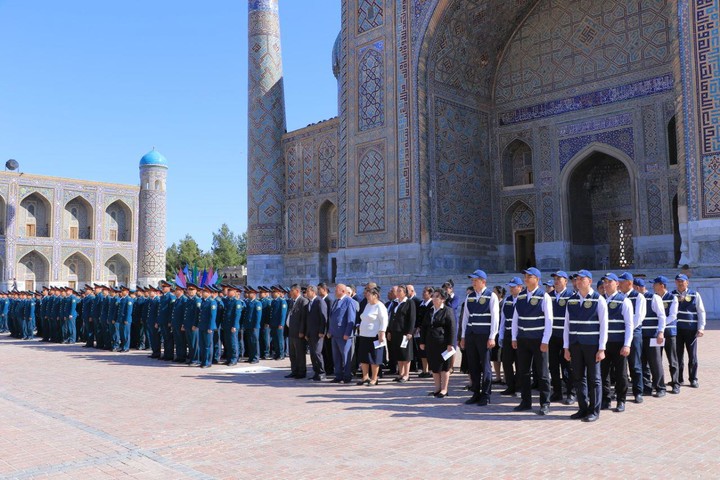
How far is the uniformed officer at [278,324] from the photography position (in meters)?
10.7

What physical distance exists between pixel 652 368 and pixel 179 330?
707 centimetres

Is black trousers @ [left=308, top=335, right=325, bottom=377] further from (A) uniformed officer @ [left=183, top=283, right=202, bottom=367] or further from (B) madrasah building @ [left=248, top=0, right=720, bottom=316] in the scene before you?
(B) madrasah building @ [left=248, top=0, right=720, bottom=316]

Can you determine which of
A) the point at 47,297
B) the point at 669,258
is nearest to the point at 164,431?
the point at 47,297

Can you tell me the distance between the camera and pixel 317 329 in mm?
8664

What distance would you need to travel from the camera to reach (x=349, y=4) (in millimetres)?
19938

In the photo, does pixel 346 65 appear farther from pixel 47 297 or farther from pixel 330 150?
pixel 47 297

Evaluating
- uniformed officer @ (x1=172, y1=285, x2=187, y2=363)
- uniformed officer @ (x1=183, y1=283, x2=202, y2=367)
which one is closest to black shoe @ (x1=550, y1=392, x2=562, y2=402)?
uniformed officer @ (x1=183, y1=283, x2=202, y2=367)

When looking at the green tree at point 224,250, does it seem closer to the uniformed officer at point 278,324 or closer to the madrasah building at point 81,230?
the madrasah building at point 81,230

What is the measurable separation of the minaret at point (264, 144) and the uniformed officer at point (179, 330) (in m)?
12.8

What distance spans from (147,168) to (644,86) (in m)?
27.2

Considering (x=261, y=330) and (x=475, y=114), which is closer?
(x=261, y=330)

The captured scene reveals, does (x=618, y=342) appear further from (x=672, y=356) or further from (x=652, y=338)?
(x=672, y=356)

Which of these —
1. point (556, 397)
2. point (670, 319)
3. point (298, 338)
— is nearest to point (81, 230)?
point (298, 338)

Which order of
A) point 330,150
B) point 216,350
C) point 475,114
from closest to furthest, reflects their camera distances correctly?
1. point 216,350
2. point 475,114
3. point 330,150
